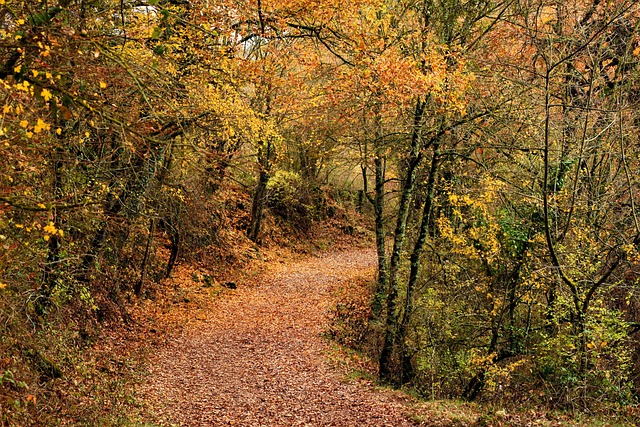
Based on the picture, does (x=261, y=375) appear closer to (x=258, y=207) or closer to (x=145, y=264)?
(x=145, y=264)

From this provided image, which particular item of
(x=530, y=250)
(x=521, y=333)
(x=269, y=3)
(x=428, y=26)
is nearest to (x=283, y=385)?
(x=521, y=333)

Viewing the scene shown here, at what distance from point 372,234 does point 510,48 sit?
18380 mm

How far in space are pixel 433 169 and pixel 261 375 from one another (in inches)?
230

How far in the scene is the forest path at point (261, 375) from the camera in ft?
27.6

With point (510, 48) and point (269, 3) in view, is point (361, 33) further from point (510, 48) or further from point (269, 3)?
point (510, 48)

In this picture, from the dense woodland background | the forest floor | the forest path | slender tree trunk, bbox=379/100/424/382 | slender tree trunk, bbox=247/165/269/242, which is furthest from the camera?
slender tree trunk, bbox=247/165/269/242

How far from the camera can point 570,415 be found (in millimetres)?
7516

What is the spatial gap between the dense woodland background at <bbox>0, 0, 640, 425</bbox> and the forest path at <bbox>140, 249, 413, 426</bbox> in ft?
5.17

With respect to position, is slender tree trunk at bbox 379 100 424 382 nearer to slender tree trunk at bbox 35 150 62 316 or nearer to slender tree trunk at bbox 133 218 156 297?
slender tree trunk at bbox 35 150 62 316

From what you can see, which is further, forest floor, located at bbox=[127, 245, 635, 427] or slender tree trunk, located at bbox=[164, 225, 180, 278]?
slender tree trunk, located at bbox=[164, 225, 180, 278]

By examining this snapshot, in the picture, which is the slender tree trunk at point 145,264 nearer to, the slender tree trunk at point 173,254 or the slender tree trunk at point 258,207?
the slender tree trunk at point 173,254

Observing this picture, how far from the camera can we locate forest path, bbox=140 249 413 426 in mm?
8422

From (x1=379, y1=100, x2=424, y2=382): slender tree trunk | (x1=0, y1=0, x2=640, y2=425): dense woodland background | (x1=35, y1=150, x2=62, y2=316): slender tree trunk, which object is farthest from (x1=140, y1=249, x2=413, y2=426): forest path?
(x1=35, y1=150, x2=62, y2=316): slender tree trunk

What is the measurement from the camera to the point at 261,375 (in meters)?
10.7
